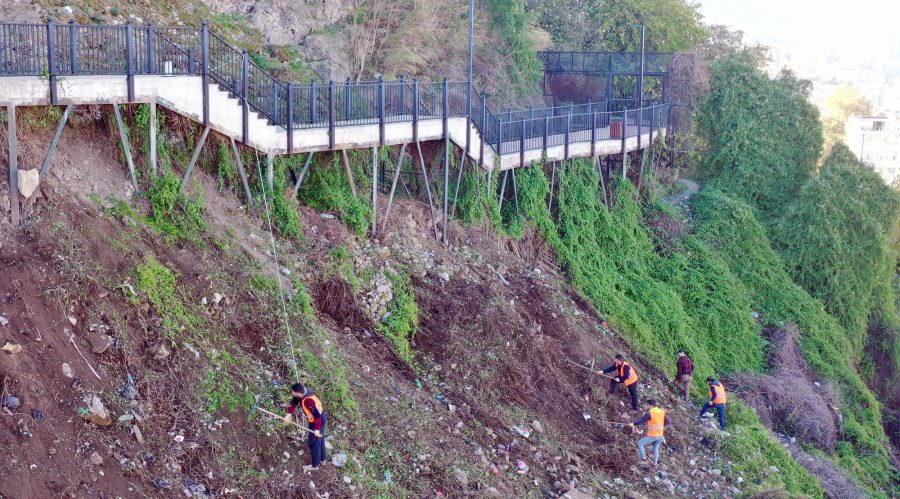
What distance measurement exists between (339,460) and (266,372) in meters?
1.67

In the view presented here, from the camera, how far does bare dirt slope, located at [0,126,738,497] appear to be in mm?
11797

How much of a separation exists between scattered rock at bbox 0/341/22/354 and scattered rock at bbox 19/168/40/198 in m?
2.48

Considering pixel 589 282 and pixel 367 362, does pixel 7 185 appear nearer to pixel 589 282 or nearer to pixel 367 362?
pixel 367 362

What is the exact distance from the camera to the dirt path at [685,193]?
32353 mm

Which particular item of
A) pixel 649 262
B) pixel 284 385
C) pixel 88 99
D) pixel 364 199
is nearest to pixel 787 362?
pixel 649 262

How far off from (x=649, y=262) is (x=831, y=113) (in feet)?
202

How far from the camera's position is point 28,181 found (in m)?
13.6

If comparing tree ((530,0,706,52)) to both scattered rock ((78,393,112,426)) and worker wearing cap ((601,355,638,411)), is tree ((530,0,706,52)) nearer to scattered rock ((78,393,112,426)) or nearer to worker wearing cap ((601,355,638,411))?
worker wearing cap ((601,355,638,411))

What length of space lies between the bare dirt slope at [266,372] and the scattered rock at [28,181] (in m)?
0.24

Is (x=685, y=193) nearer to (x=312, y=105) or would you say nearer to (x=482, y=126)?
(x=482, y=126)

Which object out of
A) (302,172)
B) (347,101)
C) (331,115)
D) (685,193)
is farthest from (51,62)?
(685,193)

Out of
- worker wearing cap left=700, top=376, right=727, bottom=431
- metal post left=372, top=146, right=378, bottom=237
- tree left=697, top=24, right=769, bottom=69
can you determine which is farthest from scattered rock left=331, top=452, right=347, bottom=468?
tree left=697, top=24, right=769, bottom=69

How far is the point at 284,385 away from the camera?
14.0 meters

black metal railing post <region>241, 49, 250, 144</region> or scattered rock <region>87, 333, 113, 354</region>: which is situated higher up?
black metal railing post <region>241, 49, 250, 144</region>
